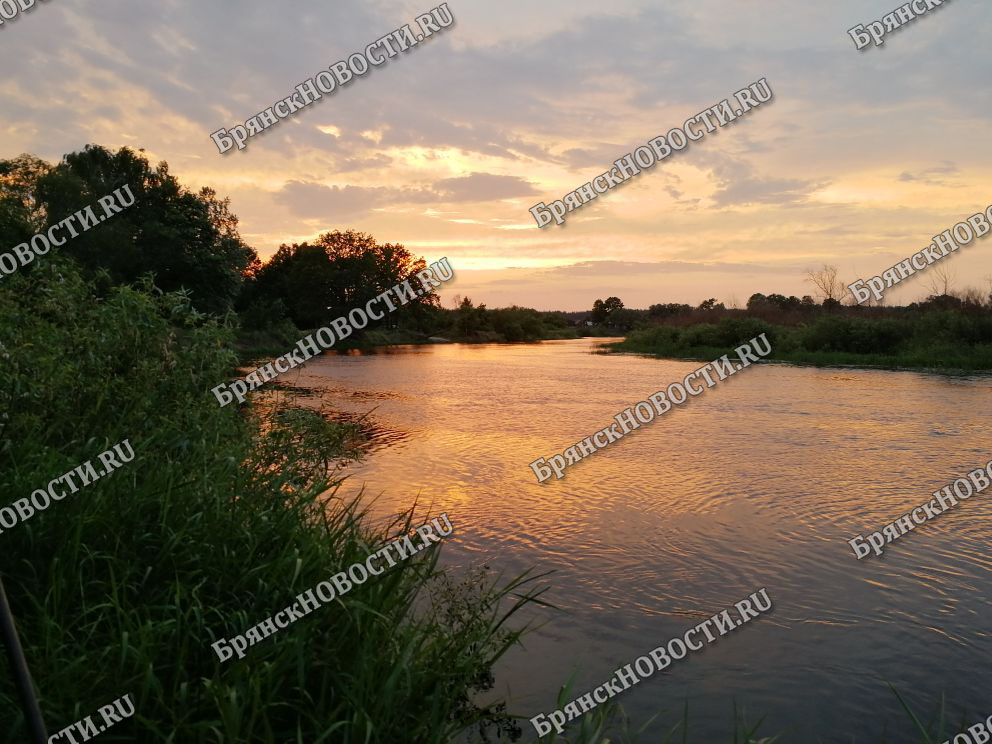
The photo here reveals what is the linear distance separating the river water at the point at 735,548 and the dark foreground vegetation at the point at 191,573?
1.74ft

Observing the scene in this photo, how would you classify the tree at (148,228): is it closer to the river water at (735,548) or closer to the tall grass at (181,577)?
the river water at (735,548)

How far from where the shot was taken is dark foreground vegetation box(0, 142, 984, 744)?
3.32m

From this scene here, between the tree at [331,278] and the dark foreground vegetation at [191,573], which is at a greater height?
the tree at [331,278]

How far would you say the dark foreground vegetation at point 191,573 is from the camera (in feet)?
10.9

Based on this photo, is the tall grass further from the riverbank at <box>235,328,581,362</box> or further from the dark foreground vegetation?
the riverbank at <box>235,328,581,362</box>

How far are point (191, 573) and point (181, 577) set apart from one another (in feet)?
0.66

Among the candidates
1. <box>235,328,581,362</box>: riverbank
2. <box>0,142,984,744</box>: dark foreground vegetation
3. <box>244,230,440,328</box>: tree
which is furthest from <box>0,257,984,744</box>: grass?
<box>244,230,440,328</box>: tree

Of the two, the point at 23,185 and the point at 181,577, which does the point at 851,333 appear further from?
the point at 23,185

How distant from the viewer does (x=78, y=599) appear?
392cm

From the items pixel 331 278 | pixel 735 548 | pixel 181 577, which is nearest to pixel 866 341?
pixel 735 548

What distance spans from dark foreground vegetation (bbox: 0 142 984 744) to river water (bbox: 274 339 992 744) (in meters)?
0.53

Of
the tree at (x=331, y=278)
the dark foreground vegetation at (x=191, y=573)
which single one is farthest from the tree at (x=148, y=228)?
the dark foreground vegetation at (x=191, y=573)

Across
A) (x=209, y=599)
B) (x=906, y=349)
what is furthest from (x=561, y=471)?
(x=906, y=349)

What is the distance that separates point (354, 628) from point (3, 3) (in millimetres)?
5679
